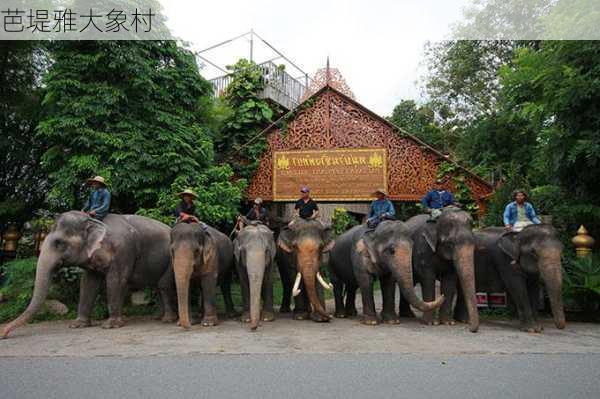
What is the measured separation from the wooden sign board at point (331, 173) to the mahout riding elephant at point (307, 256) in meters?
3.66

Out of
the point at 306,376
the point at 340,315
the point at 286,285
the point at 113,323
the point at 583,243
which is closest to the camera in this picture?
the point at 306,376

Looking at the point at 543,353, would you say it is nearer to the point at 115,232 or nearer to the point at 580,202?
the point at 580,202

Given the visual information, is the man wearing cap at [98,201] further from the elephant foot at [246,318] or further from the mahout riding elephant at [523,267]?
the mahout riding elephant at [523,267]

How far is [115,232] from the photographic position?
8320 millimetres

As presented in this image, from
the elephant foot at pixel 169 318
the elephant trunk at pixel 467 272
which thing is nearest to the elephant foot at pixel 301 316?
the elephant foot at pixel 169 318

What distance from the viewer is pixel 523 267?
7.97 metres

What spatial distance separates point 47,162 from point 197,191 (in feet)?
10.9

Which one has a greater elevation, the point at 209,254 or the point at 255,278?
the point at 209,254

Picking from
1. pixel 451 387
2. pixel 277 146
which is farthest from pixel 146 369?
pixel 277 146

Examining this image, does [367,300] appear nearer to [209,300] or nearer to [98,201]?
[209,300]

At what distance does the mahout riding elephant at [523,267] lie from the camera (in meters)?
7.57

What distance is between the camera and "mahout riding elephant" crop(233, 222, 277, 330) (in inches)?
301

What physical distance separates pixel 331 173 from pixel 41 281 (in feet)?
24.5

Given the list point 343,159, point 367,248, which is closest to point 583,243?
point 367,248
